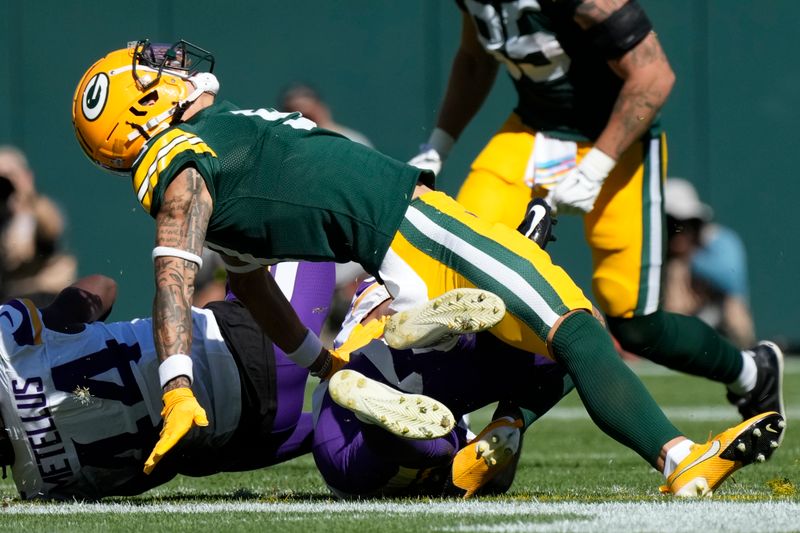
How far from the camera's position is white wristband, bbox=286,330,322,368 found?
367 cm

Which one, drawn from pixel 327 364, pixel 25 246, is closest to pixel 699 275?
pixel 25 246

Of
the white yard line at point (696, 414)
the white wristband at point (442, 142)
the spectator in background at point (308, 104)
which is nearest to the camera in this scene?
the white wristband at point (442, 142)

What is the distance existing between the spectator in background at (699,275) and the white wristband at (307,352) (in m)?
5.45

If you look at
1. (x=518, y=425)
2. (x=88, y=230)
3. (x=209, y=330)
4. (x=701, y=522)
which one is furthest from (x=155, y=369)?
(x=88, y=230)

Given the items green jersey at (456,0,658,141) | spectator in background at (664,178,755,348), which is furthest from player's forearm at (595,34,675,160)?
spectator in background at (664,178,755,348)

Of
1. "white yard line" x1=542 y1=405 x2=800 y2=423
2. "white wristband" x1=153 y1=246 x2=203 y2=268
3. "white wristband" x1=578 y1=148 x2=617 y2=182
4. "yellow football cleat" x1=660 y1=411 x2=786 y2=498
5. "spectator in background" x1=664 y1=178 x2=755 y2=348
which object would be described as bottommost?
"spectator in background" x1=664 y1=178 x2=755 y2=348

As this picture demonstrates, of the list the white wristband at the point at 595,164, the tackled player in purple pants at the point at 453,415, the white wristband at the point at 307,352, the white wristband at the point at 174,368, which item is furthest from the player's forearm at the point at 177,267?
the white wristband at the point at 595,164

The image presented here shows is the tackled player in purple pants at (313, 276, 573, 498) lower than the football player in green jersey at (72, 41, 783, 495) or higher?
lower

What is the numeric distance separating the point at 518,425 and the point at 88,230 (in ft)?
23.4

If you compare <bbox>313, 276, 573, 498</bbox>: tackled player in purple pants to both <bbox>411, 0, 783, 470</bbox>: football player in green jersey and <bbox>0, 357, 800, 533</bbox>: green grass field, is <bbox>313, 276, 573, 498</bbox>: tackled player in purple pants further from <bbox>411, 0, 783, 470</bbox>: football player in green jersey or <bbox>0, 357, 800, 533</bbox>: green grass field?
<bbox>411, 0, 783, 470</bbox>: football player in green jersey

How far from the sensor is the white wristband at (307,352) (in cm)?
367

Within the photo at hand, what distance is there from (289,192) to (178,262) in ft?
1.11

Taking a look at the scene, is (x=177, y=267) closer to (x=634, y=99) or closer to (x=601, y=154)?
(x=601, y=154)

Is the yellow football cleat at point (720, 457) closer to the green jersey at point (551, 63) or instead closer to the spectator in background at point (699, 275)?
the green jersey at point (551, 63)
